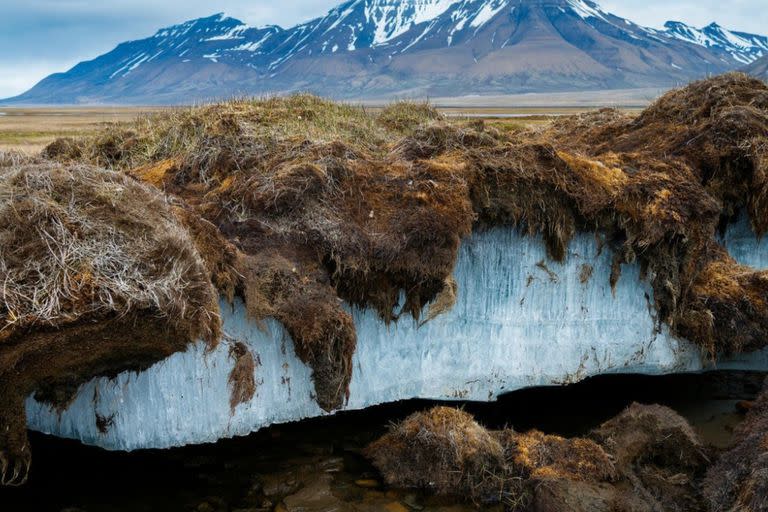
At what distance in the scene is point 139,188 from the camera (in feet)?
→ 26.0

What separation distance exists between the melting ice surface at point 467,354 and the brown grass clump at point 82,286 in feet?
4.03

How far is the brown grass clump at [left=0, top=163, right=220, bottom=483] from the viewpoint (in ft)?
20.7

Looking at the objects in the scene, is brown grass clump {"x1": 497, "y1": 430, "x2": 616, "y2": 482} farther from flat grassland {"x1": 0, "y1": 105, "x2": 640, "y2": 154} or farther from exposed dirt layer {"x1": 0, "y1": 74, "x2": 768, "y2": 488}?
flat grassland {"x1": 0, "y1": 105, "x2": 640, "y2": 154}

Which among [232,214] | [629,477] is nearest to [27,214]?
[232,214]

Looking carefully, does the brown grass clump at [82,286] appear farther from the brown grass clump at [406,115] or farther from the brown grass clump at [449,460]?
the brown grass clump at [406,115]

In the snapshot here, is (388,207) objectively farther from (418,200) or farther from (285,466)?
(285,466)

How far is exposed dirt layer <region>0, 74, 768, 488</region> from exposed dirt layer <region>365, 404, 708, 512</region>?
1.28 m

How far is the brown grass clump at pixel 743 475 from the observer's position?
24.6ft

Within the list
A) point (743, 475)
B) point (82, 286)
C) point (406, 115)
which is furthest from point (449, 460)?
point (406, 115)

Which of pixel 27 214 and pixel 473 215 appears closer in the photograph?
pixel 27 214

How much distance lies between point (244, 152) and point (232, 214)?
71.1 inches

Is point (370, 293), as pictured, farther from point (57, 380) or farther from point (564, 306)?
point (57, 380)

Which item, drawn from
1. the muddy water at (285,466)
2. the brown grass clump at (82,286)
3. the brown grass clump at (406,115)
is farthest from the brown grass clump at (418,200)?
the brown grass clump at (406,115)

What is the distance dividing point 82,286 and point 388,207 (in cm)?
453
